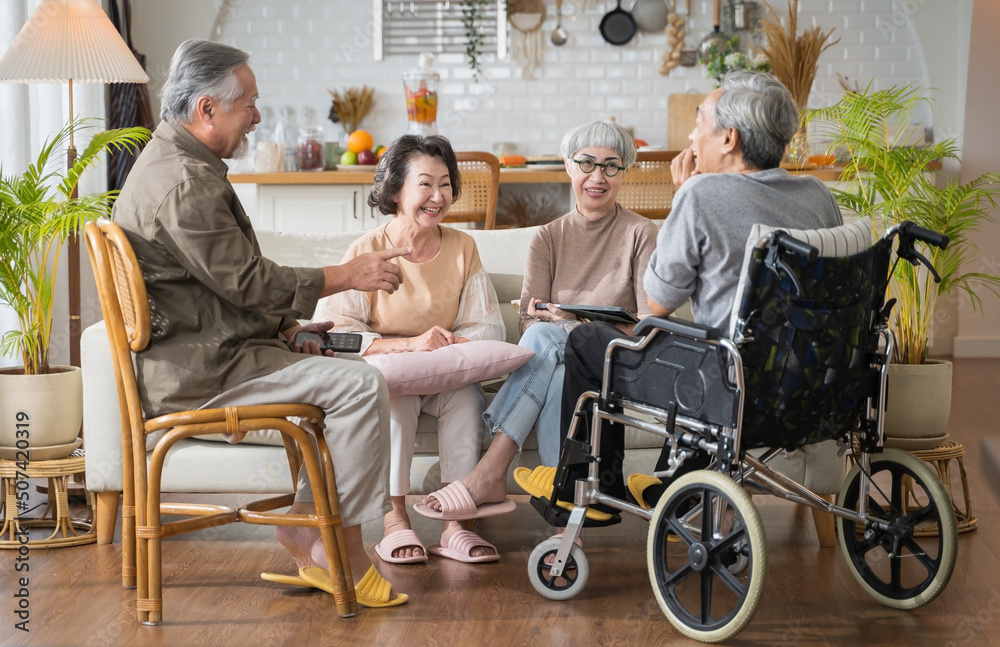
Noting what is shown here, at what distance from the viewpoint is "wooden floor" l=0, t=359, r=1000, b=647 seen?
2.10 meters

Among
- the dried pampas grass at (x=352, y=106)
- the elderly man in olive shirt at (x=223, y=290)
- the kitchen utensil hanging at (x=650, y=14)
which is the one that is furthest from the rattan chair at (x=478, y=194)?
the elderly man in olive shirt at (x=223, y=290)

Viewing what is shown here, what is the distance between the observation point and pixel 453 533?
8.63 feet

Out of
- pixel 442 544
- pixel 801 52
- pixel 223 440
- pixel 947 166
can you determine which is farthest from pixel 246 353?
pixel 947 166

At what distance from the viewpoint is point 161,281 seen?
2102 millimetres

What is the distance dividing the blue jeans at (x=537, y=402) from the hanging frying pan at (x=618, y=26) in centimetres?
403

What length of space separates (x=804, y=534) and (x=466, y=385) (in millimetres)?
1038

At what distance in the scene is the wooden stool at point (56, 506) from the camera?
2676 mm

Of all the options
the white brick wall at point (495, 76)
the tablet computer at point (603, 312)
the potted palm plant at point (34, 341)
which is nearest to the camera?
the tablet computer at point (603, 312)

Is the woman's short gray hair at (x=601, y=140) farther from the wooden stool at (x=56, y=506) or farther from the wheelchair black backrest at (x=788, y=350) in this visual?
the wooden stool at (x=56, y=506)

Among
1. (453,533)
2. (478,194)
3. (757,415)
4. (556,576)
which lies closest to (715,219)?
(757,415)

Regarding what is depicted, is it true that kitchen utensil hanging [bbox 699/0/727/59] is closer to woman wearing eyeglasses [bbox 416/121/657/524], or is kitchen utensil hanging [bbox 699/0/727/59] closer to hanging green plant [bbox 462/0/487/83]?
hanging green plant [bbox 462/0/487/83]

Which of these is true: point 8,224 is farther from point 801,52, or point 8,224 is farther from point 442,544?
point 801,52

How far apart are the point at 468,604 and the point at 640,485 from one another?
19.4 inches

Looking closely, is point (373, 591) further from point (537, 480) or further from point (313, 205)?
point (313, 205)
